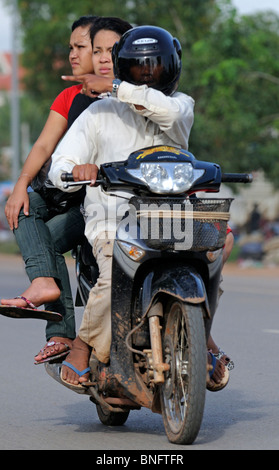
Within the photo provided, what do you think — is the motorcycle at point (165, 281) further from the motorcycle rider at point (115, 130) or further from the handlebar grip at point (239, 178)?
the motorcycle rider at point (115, 130)

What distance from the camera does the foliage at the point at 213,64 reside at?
22.5m

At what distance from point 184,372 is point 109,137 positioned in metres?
1.19

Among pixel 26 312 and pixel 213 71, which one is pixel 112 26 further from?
pixel 213 71

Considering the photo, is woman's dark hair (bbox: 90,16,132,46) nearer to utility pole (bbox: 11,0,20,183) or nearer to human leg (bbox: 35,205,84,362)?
human leg (bbox: 35,205,84,362)

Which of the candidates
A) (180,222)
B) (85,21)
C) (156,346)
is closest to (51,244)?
(156,346)

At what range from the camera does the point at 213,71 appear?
870 inches

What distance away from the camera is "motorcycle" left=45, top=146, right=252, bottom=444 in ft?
14.4

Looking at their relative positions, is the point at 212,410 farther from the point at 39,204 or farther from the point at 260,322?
the point at 260,322

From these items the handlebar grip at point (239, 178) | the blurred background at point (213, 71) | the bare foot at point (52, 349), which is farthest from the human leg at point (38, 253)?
the blurred background at point (213, 71)

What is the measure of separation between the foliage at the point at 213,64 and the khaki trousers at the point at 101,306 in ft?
56.7

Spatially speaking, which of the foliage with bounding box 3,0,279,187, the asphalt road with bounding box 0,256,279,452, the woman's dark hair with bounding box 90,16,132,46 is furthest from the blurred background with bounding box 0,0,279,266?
the woman's dark hair with bounding box 90,16,132,46

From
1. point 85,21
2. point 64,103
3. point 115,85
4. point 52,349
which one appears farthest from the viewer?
point 85,21

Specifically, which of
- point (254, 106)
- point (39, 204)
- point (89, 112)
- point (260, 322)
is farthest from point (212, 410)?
point (254, 106)

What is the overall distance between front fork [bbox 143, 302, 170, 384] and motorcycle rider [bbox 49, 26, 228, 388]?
0.27m
